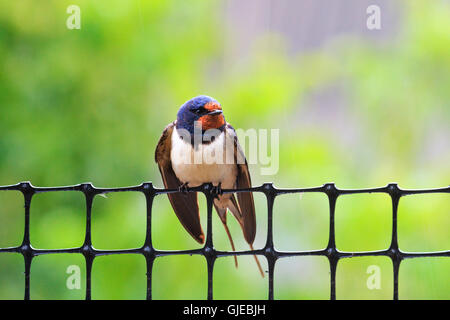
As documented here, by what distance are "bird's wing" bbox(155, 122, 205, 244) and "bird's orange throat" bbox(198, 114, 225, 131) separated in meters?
0.09

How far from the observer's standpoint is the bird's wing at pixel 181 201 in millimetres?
1389

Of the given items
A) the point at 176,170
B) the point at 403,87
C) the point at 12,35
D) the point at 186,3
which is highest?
the point at 186,3

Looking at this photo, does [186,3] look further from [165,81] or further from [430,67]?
[430,67]

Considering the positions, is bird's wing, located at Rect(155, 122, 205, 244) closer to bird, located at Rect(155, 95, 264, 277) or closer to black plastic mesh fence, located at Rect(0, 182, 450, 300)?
bird, located at Rect(155, 95, 264, 277)

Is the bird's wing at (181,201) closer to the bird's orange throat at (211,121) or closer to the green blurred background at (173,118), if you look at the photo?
the bird's orange throat at (211,121)

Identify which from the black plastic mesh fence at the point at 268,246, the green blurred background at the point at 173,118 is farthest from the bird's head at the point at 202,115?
the green blurred background at the point at 173,118

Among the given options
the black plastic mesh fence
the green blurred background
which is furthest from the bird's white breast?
the green blurred background

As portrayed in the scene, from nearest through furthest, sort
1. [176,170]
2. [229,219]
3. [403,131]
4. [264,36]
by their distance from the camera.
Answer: [176,170], [229,219], [403,131], [264,36]

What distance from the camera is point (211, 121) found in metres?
1.41

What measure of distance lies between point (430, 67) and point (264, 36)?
2.34 ft

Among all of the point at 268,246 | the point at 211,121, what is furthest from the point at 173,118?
the point at 268,246

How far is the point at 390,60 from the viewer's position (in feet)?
8.96

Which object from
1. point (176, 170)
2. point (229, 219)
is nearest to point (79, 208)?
point (229, 219)

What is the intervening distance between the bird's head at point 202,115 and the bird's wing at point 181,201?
0.06 meters
